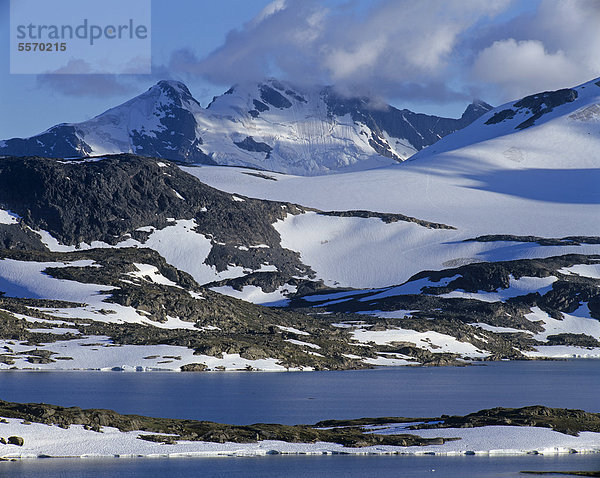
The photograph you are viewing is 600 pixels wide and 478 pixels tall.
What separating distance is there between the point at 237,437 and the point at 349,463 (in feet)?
34.0

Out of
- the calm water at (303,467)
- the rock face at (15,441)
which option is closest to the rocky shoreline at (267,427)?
the rock face at (15,441)

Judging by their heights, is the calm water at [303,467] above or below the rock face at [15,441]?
below

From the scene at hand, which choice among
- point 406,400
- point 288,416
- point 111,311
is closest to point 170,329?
point 111,311

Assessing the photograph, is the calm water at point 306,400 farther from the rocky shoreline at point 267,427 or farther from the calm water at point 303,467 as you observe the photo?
the rocky shoreline at point 267,427

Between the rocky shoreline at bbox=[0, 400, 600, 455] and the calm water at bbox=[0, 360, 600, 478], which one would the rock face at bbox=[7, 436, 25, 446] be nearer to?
the rocky shoreline at bbox=[0, 400, 600, 455]

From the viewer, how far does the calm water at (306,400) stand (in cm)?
6562

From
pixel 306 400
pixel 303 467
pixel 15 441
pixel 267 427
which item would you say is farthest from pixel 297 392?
pixel 15 441

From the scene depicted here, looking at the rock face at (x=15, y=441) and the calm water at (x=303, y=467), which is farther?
the rock face at (x=15, y=441)

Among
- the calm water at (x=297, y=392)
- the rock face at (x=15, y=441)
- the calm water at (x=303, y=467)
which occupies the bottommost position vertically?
the calm water at (x=303, y=467)

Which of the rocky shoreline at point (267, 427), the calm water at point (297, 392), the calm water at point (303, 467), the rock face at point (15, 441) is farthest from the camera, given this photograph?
the calm water at point (297, 392)

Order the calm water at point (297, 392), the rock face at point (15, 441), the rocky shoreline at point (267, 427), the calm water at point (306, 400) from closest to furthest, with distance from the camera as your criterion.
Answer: the calm water at point (306, 400) → the rock face at point (15, 441) → the rocky shoreline at point (267, 427) → the calm water at point (297, 392)

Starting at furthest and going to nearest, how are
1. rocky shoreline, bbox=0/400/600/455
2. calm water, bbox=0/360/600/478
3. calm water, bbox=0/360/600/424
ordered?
calm water, bbox=0/360/600/424
rocky shoreline, bbox=0/400/600/455
calm water, bbox=0/360/600/478

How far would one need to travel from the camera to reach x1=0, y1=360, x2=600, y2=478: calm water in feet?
215

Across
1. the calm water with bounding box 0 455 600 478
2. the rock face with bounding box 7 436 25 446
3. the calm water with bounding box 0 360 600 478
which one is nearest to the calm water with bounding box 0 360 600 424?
the calm water with bounding box 0 360 600 478
